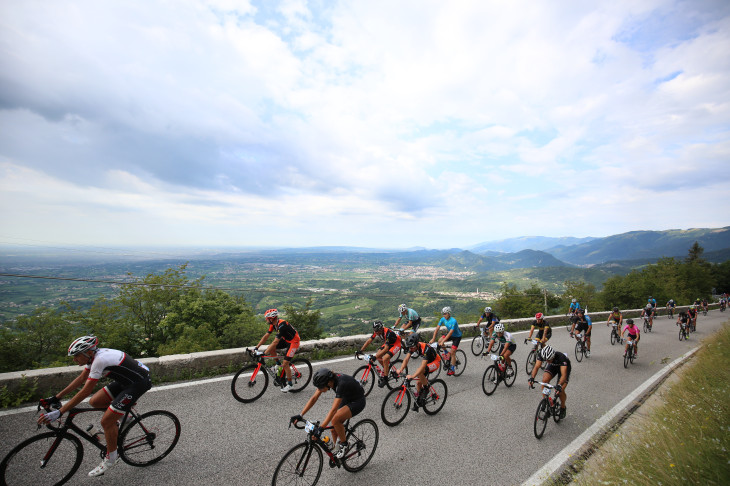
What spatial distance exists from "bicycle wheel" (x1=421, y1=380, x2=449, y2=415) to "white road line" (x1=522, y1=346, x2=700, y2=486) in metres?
2.11

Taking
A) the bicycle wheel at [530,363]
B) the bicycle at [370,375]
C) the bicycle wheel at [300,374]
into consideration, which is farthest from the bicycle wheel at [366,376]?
the bicycle wheel at [530,363]

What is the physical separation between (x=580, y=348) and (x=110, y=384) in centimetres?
1526

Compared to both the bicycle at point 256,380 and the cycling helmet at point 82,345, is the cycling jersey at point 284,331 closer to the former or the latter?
the bicycle at point 256,380

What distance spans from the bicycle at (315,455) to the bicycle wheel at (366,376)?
80.8 inches

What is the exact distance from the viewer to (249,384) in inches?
244

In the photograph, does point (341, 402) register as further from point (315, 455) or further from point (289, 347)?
point (289, 347)

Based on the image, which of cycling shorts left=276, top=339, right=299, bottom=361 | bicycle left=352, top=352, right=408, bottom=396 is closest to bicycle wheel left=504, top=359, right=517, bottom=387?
bicycle left=352, top=352, right=408, bottom=396

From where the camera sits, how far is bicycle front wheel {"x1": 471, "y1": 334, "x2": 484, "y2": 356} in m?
11.0

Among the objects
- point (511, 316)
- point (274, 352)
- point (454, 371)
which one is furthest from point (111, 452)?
point (511, 316)

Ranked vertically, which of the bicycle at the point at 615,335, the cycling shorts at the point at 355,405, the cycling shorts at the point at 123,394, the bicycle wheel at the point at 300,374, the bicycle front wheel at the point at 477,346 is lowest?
the bicycle at the point at 615,335

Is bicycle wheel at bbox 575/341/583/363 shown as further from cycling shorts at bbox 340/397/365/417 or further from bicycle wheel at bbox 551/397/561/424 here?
cycling shorts at bbox 340/397/365/417

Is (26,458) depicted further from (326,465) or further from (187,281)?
(187,281)

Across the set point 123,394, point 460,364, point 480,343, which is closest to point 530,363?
point 480,343

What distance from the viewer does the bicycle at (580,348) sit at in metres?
11.4
